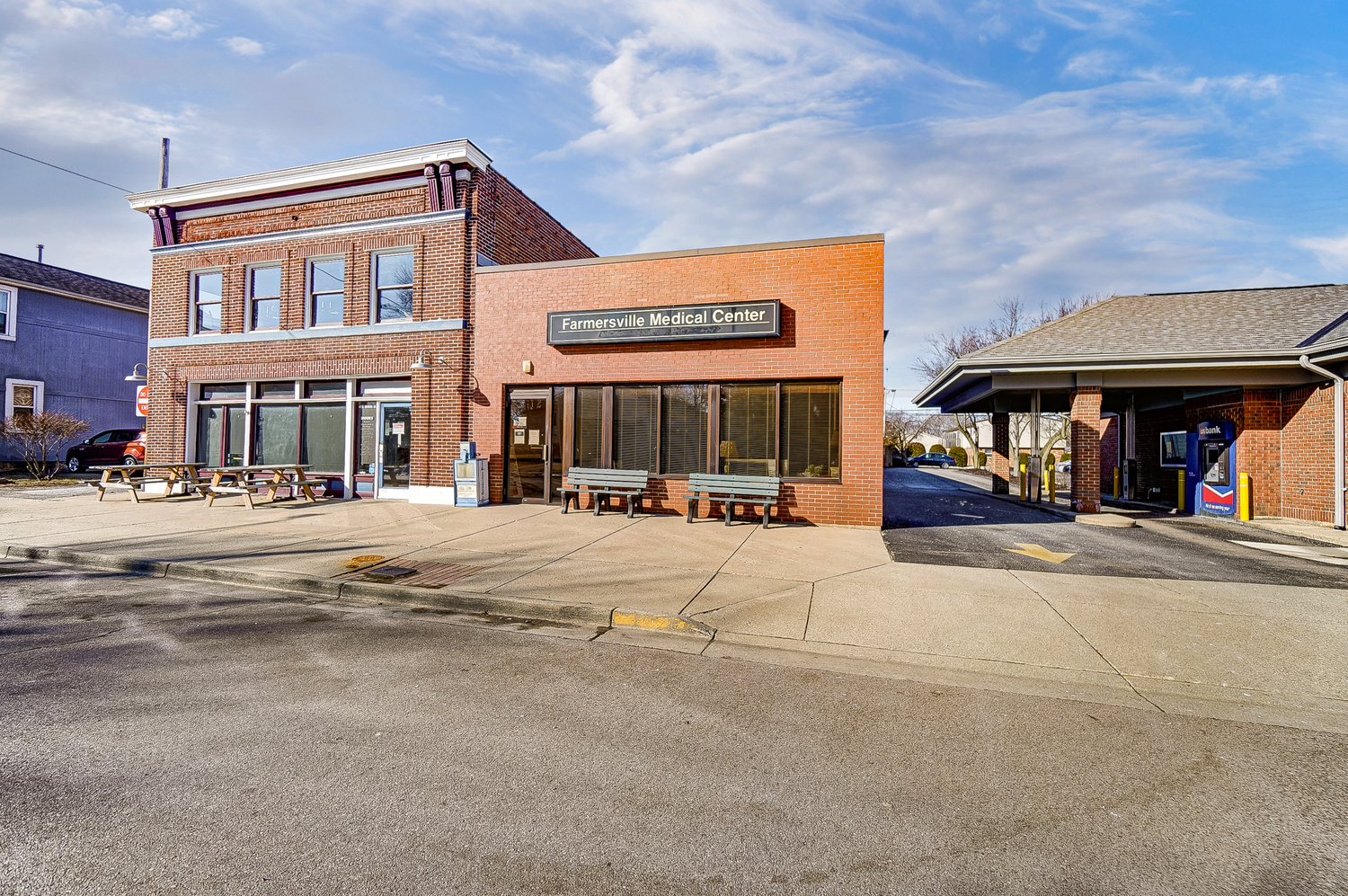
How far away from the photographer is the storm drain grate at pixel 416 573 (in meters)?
6.84

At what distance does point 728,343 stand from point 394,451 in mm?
8634

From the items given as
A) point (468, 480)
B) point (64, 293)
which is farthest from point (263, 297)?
point (64, 293)

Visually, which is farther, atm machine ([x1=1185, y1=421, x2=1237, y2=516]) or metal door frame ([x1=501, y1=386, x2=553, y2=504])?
atm machine ([x1=1185, y1=421, x2=1237, y2=516])

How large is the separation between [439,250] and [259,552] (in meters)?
8.42

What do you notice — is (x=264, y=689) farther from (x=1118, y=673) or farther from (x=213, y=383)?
(x=213, y=383)

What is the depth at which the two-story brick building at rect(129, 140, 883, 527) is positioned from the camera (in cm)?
1168

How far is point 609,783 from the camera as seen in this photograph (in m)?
3.07

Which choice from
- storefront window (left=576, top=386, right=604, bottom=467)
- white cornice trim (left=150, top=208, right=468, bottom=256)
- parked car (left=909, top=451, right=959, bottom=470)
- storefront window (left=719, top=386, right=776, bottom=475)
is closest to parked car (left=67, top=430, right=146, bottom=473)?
white cornice trim (left=150, top=208, right=468, bottom=256)

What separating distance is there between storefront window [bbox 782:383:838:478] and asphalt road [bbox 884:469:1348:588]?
1.76m

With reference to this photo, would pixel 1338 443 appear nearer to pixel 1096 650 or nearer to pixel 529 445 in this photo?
pixel 1096 650

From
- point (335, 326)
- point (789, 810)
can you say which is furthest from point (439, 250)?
point (789, 810)

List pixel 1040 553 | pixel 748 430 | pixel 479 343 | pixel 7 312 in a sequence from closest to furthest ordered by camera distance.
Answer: pixel 1040 553 < pixel 748 430 < pixel 479 343 < pixel 7 312

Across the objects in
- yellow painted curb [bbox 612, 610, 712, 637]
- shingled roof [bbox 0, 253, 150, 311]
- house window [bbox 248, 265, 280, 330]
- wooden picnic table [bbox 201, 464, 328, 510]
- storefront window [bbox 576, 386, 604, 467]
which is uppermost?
shingled roof [bbox 0, 253, 150, 311]

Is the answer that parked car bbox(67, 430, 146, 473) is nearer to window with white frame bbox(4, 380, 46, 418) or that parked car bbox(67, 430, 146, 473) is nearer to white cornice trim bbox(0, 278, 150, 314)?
window with white frame bbox(4, 380, 46, 418)
